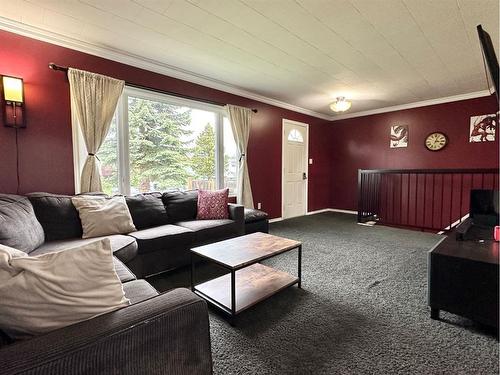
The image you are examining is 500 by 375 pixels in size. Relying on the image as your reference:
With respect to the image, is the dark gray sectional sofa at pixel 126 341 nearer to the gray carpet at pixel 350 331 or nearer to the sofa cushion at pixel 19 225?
the sofa cushion at pixel 19 225

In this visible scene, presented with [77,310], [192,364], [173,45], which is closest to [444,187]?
[173,45]

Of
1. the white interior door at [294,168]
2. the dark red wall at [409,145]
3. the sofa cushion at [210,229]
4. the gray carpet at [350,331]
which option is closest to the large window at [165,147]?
the sofa cushion at [210,229]

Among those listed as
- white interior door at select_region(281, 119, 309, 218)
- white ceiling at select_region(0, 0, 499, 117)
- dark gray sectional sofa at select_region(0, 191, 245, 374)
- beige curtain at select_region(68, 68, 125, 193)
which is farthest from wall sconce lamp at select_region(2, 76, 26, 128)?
white interior door at select_region(281, 119, 309, 218)

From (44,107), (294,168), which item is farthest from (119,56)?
(294,168)

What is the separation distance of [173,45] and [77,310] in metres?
2.75

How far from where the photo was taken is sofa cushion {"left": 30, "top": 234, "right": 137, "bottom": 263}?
198cm

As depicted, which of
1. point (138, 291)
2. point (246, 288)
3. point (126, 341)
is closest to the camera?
point (126, 341)

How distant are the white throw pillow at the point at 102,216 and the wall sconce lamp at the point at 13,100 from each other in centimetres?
89

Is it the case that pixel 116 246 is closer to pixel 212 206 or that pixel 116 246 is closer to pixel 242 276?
pixel 242 276

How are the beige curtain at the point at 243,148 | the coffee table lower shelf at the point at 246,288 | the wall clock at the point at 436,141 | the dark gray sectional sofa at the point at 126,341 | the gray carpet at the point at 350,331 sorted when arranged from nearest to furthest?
the dark gray sectional sofa at the point at 126,341 < the gray carpet at the point at 350,331 < the coffee table lower shelf at the point at 246,288 < the beige curtain at the point at 243,148 < the wall clock at the point at 436,141

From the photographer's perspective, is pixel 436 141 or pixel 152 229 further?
pixel 436 141

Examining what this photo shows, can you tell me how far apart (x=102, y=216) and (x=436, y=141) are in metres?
5.68

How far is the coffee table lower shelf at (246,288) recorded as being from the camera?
1.83 meters

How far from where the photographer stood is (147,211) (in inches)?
111
